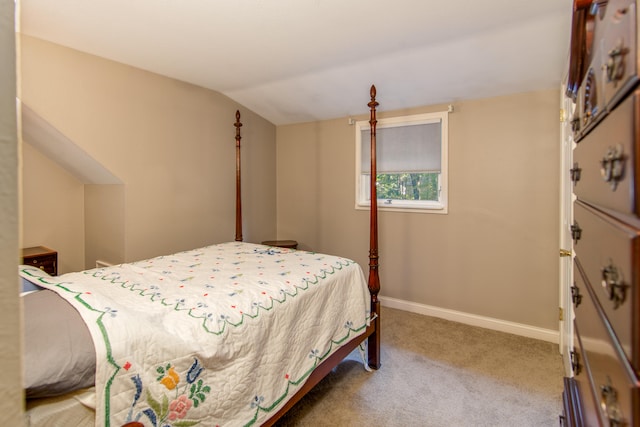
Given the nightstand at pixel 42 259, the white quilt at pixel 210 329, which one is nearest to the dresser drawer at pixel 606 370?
the white quilt at pixel 210 329

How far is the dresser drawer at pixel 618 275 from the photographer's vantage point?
0.43 metres

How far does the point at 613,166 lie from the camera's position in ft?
1.74

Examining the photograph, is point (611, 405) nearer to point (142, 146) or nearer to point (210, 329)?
point (210, 329)

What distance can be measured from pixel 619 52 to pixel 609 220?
26 centimetres

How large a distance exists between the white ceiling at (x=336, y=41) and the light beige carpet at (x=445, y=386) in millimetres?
2104

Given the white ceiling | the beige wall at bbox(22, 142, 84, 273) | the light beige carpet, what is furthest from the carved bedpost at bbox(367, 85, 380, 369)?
the beige wall at bbox(22, 142, 84, 273)

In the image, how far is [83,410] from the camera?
99 cm

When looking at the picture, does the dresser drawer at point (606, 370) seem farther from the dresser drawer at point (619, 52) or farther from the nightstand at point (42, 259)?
the nightstand at point (42, 259)

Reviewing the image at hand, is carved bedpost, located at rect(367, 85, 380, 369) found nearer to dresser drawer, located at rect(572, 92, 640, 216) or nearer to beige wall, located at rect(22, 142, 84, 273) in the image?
dresser drawer, located at rect(572, 92, 640, 216)

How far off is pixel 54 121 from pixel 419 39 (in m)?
2.63

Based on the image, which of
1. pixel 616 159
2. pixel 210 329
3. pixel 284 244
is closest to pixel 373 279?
pixel 210 329

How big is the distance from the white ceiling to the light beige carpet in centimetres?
210

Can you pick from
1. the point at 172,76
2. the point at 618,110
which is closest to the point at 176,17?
the point at 172,76

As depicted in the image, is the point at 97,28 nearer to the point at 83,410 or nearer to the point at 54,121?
the point at 54,121
